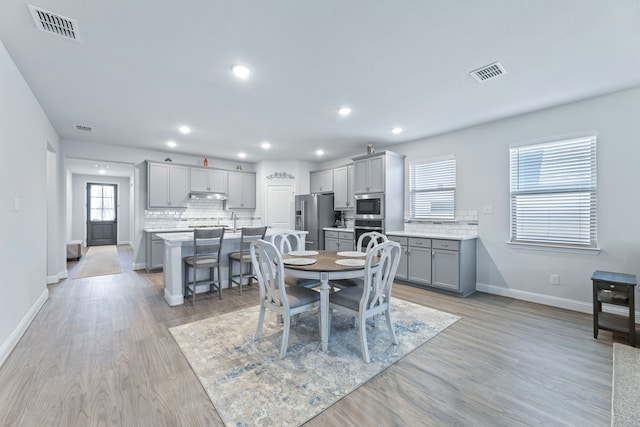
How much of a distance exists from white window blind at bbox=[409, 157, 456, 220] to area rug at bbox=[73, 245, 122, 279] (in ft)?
19.7

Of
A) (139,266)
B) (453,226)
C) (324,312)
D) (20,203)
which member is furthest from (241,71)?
(139,266)

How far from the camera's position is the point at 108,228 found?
1036 centimetres

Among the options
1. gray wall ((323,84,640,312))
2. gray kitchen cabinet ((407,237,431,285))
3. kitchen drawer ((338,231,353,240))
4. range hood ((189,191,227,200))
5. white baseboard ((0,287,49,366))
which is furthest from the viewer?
range hood ((189,191,227,200))

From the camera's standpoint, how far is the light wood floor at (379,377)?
173cm

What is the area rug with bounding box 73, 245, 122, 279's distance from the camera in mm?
5641

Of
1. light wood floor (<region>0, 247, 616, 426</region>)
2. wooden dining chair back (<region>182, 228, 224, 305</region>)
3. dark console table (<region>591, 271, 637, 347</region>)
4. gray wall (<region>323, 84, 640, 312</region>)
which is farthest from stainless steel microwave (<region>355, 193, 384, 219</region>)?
dark console table (<region>591, 271, 637, 347</region>)

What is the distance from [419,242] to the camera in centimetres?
456

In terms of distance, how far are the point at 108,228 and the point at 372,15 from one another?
38.5ft

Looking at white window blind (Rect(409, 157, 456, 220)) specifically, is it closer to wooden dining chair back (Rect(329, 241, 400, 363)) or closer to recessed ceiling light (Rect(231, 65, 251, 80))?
wooden dining chair back (Rect(329, 241, 400, 363))

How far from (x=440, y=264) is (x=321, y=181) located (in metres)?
3.52

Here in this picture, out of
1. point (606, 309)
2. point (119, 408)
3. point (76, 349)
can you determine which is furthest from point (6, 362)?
point (606, 309)

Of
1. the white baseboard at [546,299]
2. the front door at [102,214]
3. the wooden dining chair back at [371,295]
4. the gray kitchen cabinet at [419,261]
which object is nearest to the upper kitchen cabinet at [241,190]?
the gray kitchen cabinet at [419,261]

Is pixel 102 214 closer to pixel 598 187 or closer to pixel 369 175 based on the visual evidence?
pixel 369 175

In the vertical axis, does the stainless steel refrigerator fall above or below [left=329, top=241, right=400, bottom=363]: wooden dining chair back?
above
